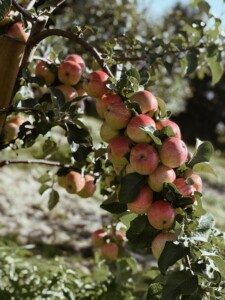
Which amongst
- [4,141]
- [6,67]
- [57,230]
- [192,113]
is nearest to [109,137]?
[6,67]

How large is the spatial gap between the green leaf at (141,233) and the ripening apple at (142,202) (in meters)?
0.05

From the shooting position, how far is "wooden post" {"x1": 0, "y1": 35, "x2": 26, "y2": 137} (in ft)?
4.11

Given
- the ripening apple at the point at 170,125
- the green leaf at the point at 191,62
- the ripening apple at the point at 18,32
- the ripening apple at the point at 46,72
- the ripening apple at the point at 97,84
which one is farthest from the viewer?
the green leaf at the point at 191,62

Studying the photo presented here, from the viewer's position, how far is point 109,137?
106 centimetres

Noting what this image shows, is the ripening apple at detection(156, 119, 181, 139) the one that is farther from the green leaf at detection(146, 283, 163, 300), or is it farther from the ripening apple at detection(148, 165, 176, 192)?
the green leaf at detection(146, 283, 163, 300)

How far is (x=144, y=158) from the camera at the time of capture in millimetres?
933

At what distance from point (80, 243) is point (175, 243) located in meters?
2.51

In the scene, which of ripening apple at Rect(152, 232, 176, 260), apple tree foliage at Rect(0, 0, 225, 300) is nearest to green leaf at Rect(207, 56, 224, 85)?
apple tree foliage at Rect(0, 0, 225, 300)

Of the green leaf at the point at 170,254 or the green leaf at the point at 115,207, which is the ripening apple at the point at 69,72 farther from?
the green leaf at the point at 170,254

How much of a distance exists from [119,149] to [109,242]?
2.48ft

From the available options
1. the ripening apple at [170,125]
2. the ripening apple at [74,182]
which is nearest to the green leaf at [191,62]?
the ripening apple at [74,182]

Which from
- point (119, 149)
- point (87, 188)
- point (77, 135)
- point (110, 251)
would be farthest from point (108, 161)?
point (110, 251)

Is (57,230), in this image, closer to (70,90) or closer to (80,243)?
(80,243)

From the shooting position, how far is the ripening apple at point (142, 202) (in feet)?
3.16
